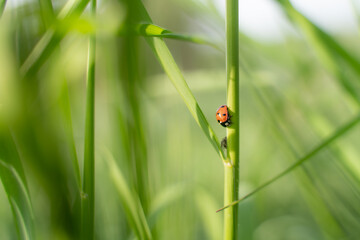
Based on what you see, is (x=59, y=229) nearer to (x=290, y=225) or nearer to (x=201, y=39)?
(x=201, y=39)

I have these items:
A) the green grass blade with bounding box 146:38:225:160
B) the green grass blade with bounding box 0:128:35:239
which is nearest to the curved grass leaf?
the green grass blade with bounding box 146:38:225:160

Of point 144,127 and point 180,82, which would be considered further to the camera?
point 144,127

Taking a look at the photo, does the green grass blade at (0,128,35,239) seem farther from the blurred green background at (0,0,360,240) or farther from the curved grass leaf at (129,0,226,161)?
the curved grass leaf at (129,0,226,161)

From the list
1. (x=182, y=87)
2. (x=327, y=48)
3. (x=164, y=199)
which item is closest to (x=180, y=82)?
(x=182, y=87)

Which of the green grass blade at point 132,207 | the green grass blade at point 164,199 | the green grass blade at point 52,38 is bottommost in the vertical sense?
the green grass blade at point 164,199

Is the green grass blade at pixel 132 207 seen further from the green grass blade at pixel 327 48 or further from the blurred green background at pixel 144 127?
the green grass blade at pixel 327 48

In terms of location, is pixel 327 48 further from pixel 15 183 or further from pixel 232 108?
pixel 15 183

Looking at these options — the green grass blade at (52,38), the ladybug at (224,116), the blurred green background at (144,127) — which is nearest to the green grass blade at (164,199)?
the blurred green background at (144,127)
